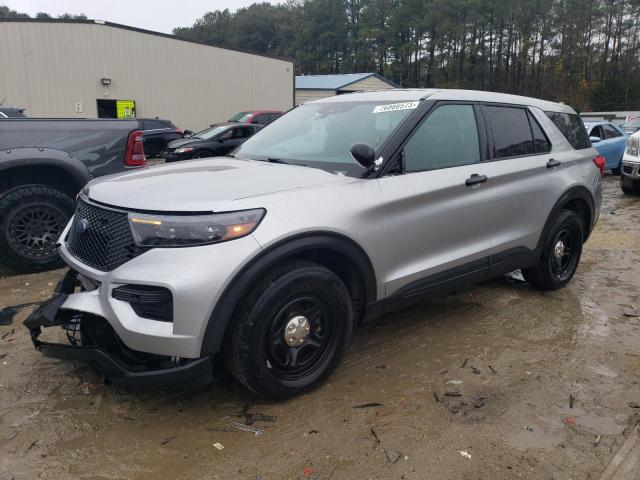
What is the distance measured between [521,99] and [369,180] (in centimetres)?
221

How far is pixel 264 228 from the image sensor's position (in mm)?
2736

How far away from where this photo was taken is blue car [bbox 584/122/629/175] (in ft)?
47.0

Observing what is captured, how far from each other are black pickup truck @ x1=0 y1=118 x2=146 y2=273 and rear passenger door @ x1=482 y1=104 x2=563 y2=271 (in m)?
3.52

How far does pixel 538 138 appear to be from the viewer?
4.63m

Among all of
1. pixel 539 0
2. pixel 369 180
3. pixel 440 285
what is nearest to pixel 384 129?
pixel 369 180

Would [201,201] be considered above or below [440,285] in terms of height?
above

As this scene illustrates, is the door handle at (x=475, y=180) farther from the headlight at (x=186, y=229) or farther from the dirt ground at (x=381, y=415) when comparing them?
the headlight at (x=186, y=229)

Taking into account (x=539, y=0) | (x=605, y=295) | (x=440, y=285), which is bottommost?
(x=605, y=295)

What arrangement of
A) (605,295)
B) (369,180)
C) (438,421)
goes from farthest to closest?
1. (605,295)
2. (369,180)
3. (438,421)

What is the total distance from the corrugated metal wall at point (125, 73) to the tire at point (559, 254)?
20.1 m

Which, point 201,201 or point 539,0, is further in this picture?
point 539,0

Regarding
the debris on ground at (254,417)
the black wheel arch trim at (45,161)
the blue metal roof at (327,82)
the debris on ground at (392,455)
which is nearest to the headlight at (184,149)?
the black wheel arch trim at (45,161)

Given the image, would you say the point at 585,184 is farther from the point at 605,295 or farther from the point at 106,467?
the point at 106,467

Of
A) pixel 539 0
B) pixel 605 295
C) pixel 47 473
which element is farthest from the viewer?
pixel 539 0
